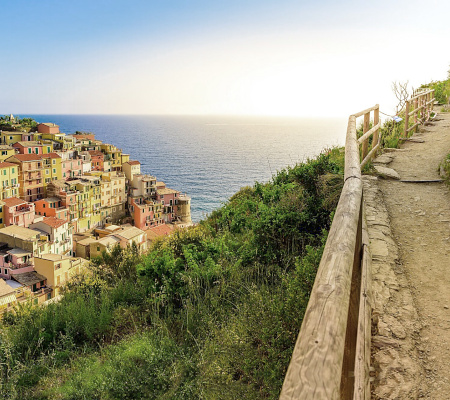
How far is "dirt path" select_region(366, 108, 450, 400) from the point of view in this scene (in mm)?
2049

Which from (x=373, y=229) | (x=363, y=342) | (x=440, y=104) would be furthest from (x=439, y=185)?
(x=440, y=104)

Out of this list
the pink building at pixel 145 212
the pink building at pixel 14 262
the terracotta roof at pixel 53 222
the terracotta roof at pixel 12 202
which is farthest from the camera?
the pink building at pixel 145 212

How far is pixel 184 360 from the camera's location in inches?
129

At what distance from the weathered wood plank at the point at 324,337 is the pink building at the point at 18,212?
24.8m

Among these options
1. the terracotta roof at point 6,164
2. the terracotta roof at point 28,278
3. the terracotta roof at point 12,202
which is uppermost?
the terracotta roof at point 6,164

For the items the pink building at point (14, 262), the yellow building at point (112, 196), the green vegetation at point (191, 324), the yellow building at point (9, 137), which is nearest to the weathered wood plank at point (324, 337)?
the green vegetation at point (191, 324)

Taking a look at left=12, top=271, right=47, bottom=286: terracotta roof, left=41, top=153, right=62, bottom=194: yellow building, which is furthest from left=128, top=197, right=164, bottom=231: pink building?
left=12, top=271, right=47, bottom=286: terracotta roof

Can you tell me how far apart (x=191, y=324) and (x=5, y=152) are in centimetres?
2834

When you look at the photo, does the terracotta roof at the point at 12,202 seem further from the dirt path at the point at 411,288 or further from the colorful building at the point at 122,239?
the dirt path at the point at 411,288

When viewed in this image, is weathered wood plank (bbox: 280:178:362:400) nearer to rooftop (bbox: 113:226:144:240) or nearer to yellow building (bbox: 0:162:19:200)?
rooftop (bbox: 113:226:144:240)

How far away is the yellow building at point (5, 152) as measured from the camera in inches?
1071

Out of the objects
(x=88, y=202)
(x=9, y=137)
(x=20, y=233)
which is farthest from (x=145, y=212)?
(x=9, y=137)

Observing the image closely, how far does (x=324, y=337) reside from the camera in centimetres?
124

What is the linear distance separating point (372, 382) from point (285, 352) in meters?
0.70
